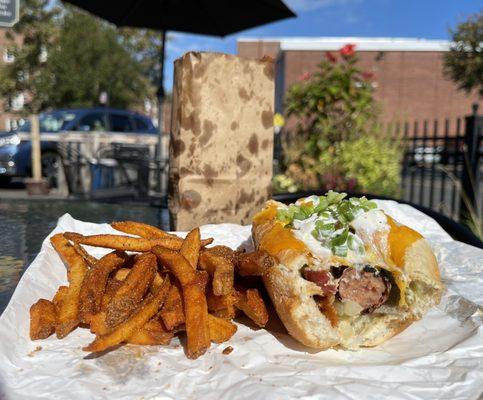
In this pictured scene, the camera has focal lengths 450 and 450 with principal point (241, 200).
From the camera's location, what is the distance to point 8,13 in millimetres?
4375

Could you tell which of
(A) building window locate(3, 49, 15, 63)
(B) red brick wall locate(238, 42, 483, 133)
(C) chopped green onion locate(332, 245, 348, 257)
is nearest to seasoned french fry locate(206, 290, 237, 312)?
(C) chopped green onion locate(332, 245, 348, 257)

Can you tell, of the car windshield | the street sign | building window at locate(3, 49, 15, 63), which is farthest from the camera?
building window at locate(3, 49, 15, 63)

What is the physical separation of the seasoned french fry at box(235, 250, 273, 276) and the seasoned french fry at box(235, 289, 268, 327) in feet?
0.26

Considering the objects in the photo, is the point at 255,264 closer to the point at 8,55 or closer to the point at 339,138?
the point at 339,138

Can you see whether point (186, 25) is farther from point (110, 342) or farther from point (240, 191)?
point (110, 342)

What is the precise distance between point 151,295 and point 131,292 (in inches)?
3.9

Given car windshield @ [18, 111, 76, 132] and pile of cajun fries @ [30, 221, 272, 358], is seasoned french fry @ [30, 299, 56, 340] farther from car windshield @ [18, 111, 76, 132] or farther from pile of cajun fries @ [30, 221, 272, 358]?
car windshield @ [18, 111, 76, 132]

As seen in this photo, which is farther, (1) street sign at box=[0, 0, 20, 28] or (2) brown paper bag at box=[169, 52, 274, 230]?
(1) street sign at box=[0, 0, 20, 28]

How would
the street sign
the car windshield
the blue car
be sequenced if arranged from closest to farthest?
the street sign
the blue car
the car windshield

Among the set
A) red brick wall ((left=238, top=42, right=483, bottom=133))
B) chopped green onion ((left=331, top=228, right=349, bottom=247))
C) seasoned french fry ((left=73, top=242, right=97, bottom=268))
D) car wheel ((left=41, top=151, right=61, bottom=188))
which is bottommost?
car wheel ((left=41, top=151, right=61, bottom=188))

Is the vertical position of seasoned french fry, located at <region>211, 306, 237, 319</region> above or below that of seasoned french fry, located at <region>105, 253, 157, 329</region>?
below

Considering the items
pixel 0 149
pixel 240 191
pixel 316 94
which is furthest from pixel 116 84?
pixel 240 191

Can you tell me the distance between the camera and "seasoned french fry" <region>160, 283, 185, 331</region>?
1.31 metres

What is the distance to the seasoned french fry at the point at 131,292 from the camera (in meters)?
1.29
